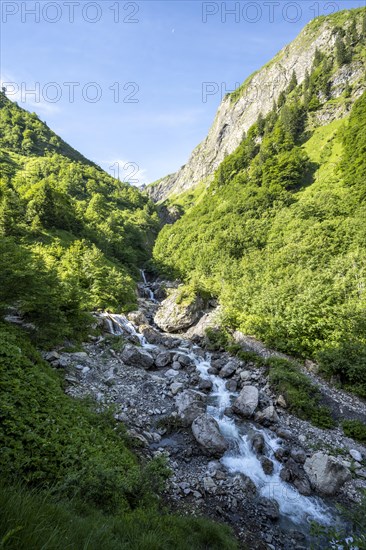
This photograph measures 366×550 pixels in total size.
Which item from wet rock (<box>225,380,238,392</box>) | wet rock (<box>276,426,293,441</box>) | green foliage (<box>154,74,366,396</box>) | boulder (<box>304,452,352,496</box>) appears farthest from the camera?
green foliage (<box>154,74,366,396</box>)

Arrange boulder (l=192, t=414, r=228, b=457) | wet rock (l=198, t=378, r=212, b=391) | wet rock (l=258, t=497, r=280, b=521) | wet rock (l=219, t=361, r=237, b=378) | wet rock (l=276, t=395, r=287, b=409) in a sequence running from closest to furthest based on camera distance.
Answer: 1. wet rock (l=258, t=497, r=280, b=521)
2. boulder (l=192, t=414, r=228, b=457)
3. wet rock (l=276, t=395, r=287, b=409)
4. wet rock (l=198, t=378, r=212, b=391)
5. wet rock (l=219, t=361, r=237, b=378)

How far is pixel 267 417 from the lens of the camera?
13898mm

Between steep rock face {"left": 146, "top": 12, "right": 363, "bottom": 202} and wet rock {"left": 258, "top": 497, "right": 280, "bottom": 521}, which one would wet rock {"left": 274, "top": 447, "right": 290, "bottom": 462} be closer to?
wet rock {"left": 258, "top": 497, "right": 280, "bottom": 521}

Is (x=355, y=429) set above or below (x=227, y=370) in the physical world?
below

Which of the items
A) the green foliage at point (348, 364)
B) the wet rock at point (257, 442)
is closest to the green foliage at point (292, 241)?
the green foliage at point (348, 364)

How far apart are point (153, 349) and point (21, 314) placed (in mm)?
11240

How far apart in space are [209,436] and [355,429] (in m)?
8.00

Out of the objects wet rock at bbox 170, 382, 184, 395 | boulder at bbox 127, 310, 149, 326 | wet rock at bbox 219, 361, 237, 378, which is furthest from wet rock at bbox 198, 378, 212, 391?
boulder at bbox 127, 310, 149, 326

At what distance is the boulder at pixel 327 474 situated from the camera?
1023 centimetres

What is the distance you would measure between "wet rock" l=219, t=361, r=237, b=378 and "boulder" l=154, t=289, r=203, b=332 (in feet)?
36.6

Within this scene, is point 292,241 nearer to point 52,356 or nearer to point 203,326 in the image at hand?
point 203,326

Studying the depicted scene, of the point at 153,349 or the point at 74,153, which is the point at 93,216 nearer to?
the point at 153,349

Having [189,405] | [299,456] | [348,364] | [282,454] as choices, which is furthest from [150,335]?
[348,364]

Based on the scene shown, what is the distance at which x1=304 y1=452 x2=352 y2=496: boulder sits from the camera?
33.6 ft
